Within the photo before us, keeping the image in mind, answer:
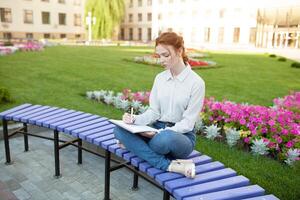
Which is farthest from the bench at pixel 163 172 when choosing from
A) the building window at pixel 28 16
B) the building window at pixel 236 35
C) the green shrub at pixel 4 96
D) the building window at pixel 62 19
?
the building window at pixel 62 19

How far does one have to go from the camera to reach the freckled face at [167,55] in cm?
285

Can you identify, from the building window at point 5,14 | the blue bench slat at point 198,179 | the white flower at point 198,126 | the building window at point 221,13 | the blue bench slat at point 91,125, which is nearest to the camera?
the blue bench slat at point 198,179

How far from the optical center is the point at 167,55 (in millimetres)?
2889

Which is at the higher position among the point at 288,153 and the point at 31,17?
the point at 31,17

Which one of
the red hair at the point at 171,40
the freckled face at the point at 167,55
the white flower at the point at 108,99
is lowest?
the white flower at the point at 108,99

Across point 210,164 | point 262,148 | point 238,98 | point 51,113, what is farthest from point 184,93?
point 238,98

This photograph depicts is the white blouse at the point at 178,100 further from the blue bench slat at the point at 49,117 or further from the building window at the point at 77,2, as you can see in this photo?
the building window at the point at 77,2

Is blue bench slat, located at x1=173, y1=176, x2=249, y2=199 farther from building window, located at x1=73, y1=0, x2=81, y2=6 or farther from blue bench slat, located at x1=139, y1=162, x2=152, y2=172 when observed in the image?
building window, located at x1=73, y1=0, x2=81, y2=6

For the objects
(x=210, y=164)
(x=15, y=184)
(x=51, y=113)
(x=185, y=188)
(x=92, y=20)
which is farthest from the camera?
(x=92, y=20)

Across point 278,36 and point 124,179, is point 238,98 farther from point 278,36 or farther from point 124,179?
point 278,36

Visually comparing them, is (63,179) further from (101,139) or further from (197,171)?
(197,171)

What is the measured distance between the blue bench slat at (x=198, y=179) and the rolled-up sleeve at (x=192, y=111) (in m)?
0.46

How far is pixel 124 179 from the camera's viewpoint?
398 cm

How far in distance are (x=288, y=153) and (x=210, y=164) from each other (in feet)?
5.71
